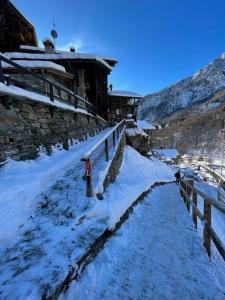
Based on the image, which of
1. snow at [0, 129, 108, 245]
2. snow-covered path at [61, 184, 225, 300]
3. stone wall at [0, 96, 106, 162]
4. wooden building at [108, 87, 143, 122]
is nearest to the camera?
snow-covered path at [61, 184, 225, 300]

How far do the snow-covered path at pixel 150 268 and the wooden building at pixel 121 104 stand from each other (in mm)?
22796

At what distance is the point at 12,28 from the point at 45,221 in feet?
67.2

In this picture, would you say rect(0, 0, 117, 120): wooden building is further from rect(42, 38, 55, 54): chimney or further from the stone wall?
the stone wall

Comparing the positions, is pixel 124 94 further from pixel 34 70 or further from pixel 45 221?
pixel 45 221

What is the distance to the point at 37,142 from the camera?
26.8 ft

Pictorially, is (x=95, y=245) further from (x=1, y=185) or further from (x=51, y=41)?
(x=51, y=41)

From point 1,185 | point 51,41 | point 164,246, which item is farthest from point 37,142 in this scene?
point 51,41

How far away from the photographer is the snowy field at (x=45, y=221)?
319cm

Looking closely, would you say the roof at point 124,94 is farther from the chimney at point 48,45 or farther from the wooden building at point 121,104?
the chimney at point 48,45

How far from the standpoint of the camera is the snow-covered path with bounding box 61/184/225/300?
3189mm

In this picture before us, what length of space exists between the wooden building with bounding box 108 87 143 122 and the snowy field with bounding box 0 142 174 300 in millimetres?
20670

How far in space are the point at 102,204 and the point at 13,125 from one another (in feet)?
12.4

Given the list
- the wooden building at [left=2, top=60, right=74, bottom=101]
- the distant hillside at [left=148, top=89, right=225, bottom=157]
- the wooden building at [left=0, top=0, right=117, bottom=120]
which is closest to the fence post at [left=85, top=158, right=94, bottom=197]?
the wooden building at [left=2, top=60, right=74, bottom=101]

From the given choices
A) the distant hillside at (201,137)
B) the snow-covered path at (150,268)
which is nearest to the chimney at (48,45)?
the snow-covered path at (150,268)
